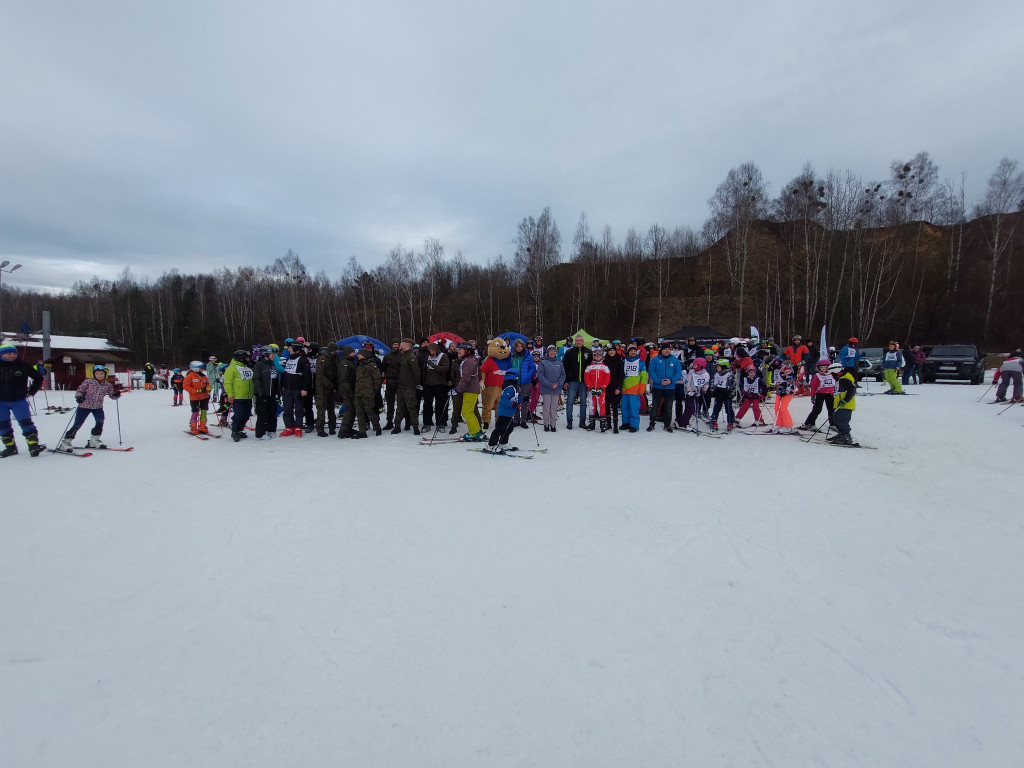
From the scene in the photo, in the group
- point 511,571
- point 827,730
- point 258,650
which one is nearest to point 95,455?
point 258,650

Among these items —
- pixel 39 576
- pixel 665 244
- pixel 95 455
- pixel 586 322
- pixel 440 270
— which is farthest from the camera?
pixel 440 270

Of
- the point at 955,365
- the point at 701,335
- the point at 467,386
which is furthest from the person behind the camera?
the point at 701,335

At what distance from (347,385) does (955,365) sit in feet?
74.1

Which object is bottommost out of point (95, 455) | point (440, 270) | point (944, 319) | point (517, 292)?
point (95, 455)

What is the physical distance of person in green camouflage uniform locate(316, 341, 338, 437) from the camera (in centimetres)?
914

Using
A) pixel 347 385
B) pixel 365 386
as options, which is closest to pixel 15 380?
pixel 347 385

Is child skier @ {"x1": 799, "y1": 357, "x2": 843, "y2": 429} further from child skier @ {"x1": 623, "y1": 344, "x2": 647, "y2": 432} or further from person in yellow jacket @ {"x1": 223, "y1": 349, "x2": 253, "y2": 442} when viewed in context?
person in yellow jacket @ {"x1": 223, "y1": 349, "x2": 253, "y2": 442}

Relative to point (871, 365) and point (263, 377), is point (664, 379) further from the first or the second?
point (871, 365)

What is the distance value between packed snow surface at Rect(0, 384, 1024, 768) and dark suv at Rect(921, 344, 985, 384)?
53.9ft

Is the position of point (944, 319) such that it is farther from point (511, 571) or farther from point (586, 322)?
point (511, 571)

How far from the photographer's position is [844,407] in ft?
27.0

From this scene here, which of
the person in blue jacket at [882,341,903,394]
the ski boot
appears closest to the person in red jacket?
the ski boot

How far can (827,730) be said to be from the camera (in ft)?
7.31

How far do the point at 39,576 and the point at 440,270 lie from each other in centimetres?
5157
